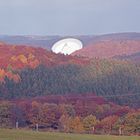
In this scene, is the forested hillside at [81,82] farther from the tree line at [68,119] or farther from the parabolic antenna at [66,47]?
the parabolic antenna at [66,47]

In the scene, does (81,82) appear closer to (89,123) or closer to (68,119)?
(68,119)

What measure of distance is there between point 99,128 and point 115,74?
34.2 meters

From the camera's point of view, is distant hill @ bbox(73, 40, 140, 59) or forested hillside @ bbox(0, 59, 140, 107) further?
distant hill @ bbox(73, 40, 140, 59)

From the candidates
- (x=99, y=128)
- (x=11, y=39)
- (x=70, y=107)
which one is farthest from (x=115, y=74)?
(x=11, y=39)

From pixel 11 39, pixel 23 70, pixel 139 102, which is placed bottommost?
pixel 139 102

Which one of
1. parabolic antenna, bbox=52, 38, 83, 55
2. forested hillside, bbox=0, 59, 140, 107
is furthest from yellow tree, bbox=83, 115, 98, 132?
parabolic antenna, bbox=52, 38, 83, 55

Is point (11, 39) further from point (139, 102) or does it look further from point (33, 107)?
point (33, 107)

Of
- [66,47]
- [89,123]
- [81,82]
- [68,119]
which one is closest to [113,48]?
[66,47]

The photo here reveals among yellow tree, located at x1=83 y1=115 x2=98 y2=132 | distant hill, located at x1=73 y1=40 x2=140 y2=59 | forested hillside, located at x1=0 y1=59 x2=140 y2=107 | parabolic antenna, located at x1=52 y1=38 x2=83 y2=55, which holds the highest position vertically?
distant hill, located at x1=73 y1=40 x2=140 y2=59

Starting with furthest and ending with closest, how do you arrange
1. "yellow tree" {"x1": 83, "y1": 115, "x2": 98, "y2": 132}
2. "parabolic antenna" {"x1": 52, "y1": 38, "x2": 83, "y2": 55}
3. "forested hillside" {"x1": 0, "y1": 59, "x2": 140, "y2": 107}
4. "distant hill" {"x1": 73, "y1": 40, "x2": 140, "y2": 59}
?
"distant hill" {"x1": 73, "y1": 40, "x2": 140, "y2": 59} < "parabolic antenna" {"x1": 52, "y1": 38, "x2": 83, "y2": 55} < "forested hillside" {"x1": 0, "y1": 59, "x2": 140, "y2": 107} < "yellow tree" {"x1": 83, "y1": 115, "x2": 98, "y2": 132}

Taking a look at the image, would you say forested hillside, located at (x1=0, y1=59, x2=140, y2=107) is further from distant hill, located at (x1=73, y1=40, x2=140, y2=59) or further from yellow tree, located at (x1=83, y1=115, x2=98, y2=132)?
distant hill, located at (x1=73, y1=40, x2=140, y2=59)

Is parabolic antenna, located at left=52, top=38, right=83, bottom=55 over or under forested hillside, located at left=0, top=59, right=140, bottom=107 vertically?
over

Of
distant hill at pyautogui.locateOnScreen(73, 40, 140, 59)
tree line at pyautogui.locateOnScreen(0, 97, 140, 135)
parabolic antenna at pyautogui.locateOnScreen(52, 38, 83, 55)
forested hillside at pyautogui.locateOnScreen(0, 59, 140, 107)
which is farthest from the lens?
distant hill at pyautogui.locateOnScreen(73, 40, 140, 59)

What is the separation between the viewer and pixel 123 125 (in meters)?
34.5
